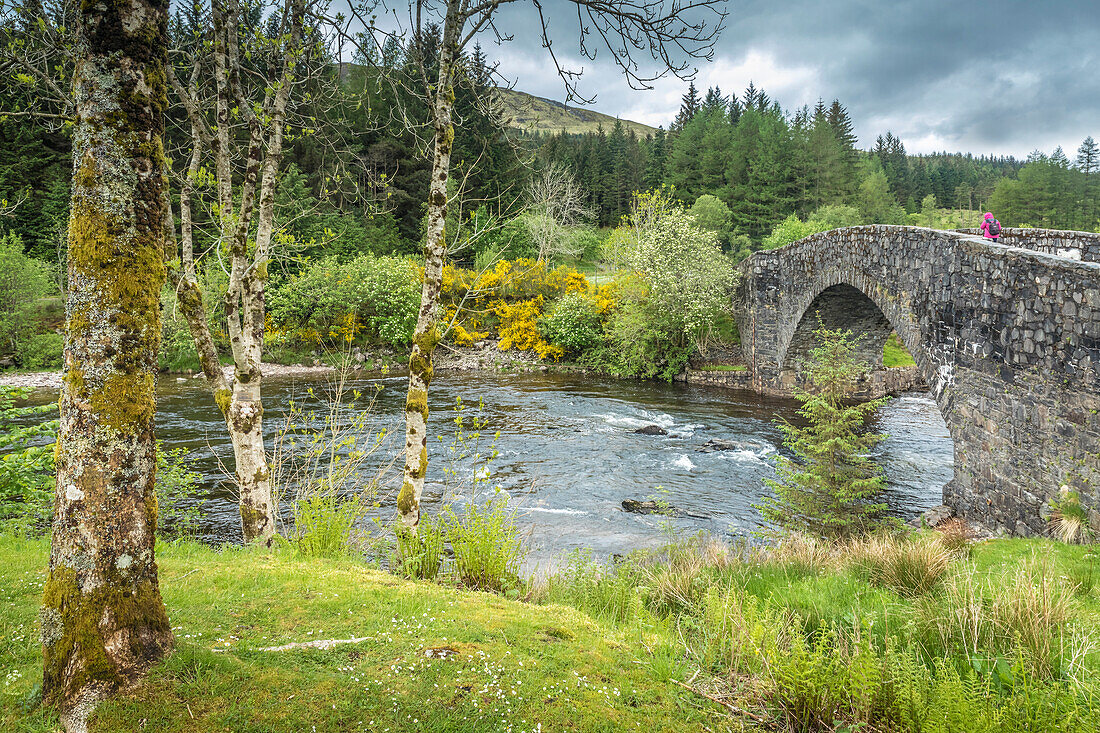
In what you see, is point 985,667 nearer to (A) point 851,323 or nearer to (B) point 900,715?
(B) point 900,715

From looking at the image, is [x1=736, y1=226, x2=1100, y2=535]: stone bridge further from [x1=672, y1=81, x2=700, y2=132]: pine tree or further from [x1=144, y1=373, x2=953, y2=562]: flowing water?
[x1=672, y1=81, x2=700, y2=132]: pine tree

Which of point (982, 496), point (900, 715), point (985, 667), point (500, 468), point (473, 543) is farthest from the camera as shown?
point (500, 468)

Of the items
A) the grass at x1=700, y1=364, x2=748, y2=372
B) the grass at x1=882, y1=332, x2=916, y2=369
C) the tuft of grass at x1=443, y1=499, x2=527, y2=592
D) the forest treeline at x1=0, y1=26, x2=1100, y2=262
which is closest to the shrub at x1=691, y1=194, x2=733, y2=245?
the forest treeline at x1=0, y1=26, x2=1100, y2=262

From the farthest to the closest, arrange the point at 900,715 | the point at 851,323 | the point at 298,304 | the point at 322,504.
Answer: the point at 298,304 < the point at 851,323 < the point at 322,504 < the point at 900,715

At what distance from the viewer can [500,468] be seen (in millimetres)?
12469

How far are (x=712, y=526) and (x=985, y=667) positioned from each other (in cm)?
654

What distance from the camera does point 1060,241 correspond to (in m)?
12.8

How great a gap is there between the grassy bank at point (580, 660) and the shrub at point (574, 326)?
22067 mm

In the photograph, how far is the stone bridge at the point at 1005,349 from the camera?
759 cm

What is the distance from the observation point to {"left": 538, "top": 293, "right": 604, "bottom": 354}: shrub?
27.0 m

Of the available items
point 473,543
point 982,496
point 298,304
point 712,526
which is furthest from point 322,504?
point 298,304

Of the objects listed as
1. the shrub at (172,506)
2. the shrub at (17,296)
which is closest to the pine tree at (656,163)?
the shrub at (17,296)

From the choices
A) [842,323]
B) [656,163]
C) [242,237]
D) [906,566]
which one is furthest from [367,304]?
[656,163]

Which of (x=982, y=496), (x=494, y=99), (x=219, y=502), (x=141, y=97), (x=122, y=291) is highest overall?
(x=494, y=99)
